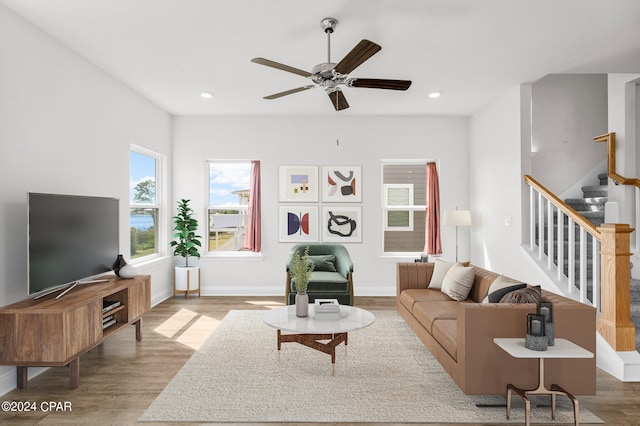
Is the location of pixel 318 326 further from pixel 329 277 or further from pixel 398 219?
pixel 398 219

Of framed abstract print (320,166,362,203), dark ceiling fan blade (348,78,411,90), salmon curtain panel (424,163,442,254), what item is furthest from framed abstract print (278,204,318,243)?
dark ceiling fan blade (348,78,411,90)

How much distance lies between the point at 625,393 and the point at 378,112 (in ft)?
15.2

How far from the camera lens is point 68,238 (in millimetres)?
3287

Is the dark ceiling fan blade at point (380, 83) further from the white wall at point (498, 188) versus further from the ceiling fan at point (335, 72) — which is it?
the white wall at point (498, 188)

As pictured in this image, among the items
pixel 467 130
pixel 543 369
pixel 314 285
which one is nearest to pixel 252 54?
pixel 314 285

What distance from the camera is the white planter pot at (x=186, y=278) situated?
5961 mm

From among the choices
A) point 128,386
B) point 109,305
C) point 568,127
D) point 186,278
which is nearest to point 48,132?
point 109,305

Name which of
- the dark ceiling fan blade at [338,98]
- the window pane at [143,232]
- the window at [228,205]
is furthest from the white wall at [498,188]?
the window pane at [143,232]

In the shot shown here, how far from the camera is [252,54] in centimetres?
388

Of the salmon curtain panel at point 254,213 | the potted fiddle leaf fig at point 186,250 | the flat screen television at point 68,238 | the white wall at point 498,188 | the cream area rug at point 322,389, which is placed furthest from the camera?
the salmon curtain panel at point 254,213

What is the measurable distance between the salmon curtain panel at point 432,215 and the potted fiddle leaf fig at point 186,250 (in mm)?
3752

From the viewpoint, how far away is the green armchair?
480 cm

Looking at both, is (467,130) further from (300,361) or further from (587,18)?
(300,361)

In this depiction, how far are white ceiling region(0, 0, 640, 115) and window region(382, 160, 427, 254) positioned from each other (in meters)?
1.72
